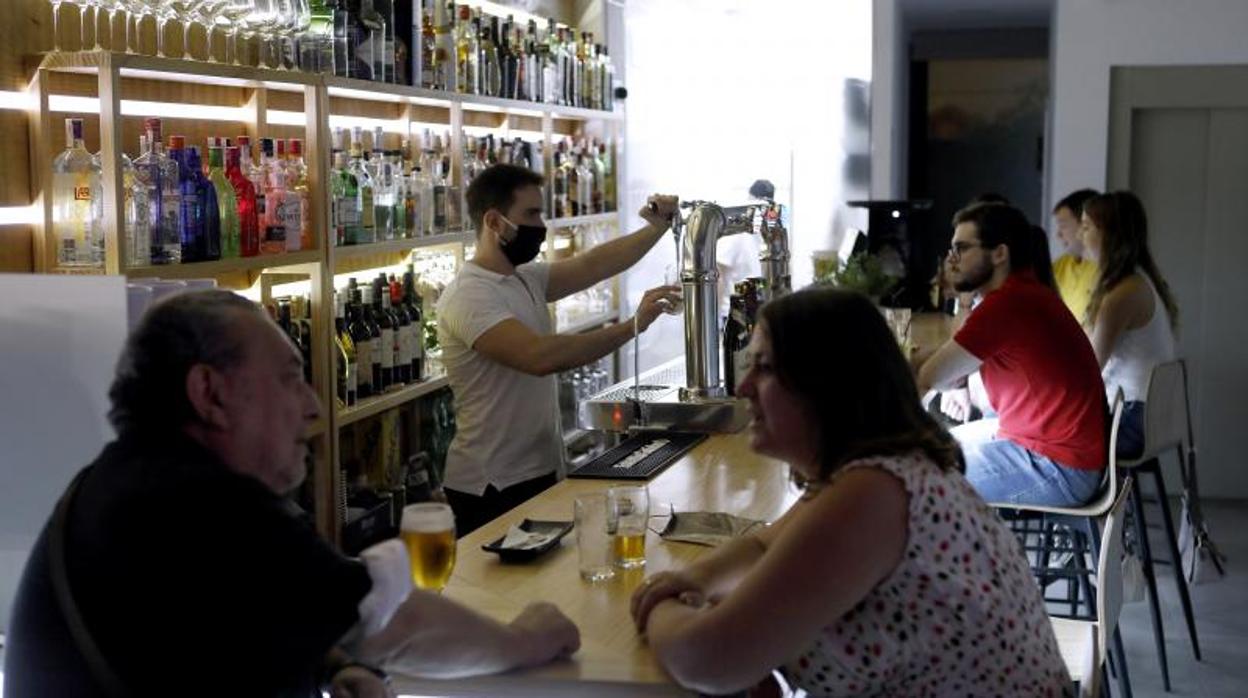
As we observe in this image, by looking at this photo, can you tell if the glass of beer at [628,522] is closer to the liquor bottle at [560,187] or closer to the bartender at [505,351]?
the bartender at [505,351]

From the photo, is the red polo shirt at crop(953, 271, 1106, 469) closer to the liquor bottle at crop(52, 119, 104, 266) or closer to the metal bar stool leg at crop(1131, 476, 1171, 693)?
the metal bar stool leg at crop(1131, 476, 1171, 693)

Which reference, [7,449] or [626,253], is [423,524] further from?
[626,253]

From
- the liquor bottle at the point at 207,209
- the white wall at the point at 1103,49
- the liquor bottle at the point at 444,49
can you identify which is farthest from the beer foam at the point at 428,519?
the white wall at the point at 1103,49

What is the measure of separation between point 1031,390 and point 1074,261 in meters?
2.87

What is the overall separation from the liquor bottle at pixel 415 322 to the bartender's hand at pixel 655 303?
3.96 ft

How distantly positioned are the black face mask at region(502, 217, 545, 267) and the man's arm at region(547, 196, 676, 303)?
34 centimetres

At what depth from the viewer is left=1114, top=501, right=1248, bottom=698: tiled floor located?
15.6ft

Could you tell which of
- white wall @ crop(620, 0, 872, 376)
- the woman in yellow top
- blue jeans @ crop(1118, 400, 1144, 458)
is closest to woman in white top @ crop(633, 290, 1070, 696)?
blue jeans @ crop(1118, 400, 1144, 458)

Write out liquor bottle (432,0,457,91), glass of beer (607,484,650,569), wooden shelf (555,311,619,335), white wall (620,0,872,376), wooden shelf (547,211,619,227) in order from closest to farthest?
glass of beer (607,484,650,569)
liquor bottle (432,0,457,91)
wooden shelf (547,211,619,227)
wooden shelf (555,311,619,335)
white wall (620,0,872,376)

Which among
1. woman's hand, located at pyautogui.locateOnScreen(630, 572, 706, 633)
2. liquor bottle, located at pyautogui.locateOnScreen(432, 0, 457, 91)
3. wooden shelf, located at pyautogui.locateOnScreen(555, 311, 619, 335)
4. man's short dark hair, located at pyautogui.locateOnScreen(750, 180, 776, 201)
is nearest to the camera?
woman's hand, located at pyautogui.locateOnScreen(630, 572, 706, 633)

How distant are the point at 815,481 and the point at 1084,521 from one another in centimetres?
240

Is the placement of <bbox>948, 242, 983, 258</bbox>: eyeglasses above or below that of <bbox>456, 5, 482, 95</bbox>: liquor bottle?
below

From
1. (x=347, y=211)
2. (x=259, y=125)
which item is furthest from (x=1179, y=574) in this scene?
(x=259, y=125)

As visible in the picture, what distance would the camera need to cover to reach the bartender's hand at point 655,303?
3822mm
